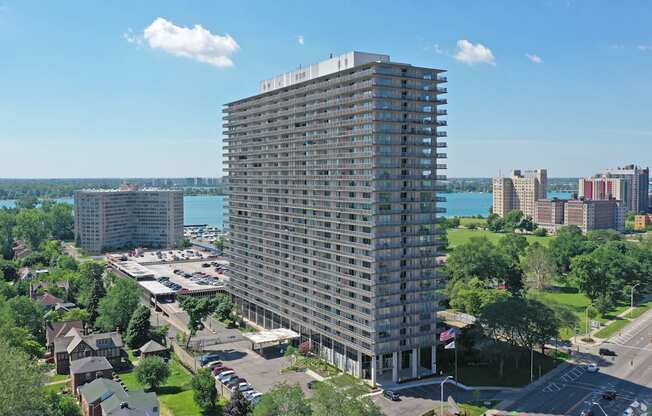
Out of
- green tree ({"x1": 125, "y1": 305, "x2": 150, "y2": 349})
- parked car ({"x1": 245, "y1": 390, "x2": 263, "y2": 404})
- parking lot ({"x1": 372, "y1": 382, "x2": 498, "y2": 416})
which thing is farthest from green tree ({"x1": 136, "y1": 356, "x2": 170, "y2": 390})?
parking lot ({"x1": 372, "y1": 382, "x2": 498, "y2": 416})

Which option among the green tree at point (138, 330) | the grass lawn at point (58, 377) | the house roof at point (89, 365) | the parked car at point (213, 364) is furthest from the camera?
the green tree at point (138, 330)

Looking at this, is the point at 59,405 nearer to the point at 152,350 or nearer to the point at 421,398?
the point at 152,350

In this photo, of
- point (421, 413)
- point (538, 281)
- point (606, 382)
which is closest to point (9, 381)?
point (421, 413)

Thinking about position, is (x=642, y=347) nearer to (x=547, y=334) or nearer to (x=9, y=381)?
(x=547, y=334)

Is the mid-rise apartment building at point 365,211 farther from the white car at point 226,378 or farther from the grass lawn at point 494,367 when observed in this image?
the white car at point 226,378

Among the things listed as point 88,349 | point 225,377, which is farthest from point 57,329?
point 225,377

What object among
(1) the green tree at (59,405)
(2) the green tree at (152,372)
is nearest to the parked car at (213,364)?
(2) the green tree at (152,372)
